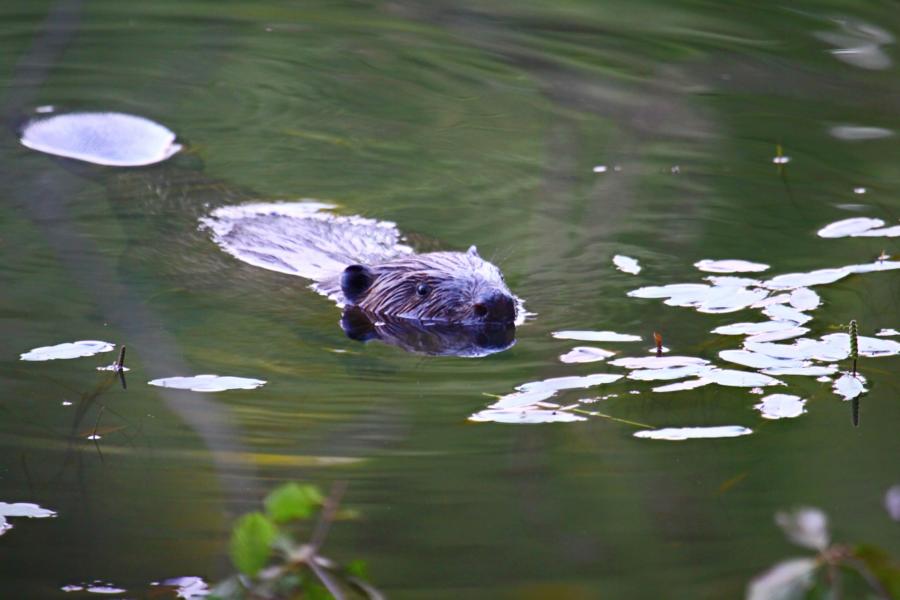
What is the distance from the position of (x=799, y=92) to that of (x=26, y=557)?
6346 mm

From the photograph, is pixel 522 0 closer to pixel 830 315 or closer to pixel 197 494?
pixel 830 315

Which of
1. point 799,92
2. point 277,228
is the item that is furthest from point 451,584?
point 799,92

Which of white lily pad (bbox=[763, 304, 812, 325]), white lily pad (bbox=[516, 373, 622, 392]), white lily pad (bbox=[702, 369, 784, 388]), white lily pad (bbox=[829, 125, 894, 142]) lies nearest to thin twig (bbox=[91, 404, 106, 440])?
white lily pad (bbox=[516, 373, 622, 392])

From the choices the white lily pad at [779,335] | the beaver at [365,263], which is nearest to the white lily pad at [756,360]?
the white lily pad at [779,335]

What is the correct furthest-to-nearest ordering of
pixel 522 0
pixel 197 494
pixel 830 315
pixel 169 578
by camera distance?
pixel 522 0
pixel 830 315
pixel 197 494
pixel 169 578

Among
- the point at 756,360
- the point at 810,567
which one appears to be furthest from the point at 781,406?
the point at 810,567

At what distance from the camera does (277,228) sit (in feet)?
20.9

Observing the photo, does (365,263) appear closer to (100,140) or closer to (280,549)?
(100,140)

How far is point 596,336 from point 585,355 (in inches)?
9.3

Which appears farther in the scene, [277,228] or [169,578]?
[277,228]

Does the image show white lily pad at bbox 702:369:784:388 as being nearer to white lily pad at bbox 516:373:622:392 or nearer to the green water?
the green water

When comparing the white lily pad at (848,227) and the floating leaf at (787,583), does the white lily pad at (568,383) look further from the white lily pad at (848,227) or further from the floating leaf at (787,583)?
the floating leaf at (787,583)

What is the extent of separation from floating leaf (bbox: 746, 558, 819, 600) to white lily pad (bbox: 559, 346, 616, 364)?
2.75m

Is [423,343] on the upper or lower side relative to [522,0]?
lower
